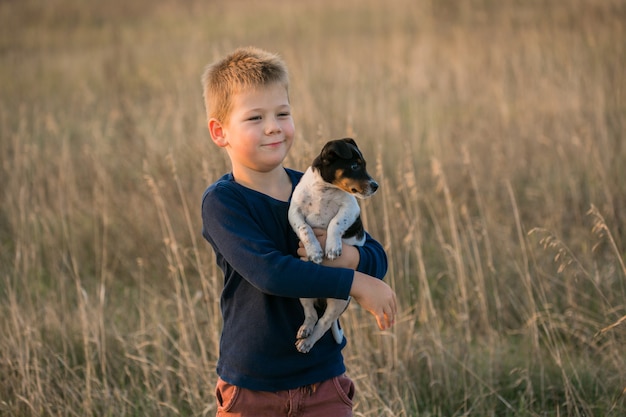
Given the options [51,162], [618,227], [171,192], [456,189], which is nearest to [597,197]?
[618,227]

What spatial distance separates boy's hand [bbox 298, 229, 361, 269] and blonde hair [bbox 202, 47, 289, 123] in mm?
477

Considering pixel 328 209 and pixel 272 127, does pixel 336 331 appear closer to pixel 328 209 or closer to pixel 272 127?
pixel 328 209

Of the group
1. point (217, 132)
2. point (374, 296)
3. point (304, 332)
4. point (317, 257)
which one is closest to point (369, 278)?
point (374, 296)

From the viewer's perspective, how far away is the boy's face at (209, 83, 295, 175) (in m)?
2.23

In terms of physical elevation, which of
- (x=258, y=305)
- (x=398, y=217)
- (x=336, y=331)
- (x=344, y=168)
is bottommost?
(x=398, y=217)

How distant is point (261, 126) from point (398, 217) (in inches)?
113

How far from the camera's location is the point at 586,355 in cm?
363

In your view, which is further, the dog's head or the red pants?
the red pants

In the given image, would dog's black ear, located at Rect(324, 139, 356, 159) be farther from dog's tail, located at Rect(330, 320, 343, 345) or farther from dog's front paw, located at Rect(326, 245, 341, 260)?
dog's tail, located at Rect(330, 320, 343, 345)

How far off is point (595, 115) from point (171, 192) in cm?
380

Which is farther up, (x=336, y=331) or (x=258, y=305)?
(x=258, y=305)

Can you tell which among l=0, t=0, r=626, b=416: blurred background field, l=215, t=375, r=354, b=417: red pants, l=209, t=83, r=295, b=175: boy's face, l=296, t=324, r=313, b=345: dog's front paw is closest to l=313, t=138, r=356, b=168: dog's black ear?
l=209, t=83, r=295, b=175: boy's face

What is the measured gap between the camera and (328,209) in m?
2.21

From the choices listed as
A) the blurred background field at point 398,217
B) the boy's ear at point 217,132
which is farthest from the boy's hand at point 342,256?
the blurred background field at point 398,217
